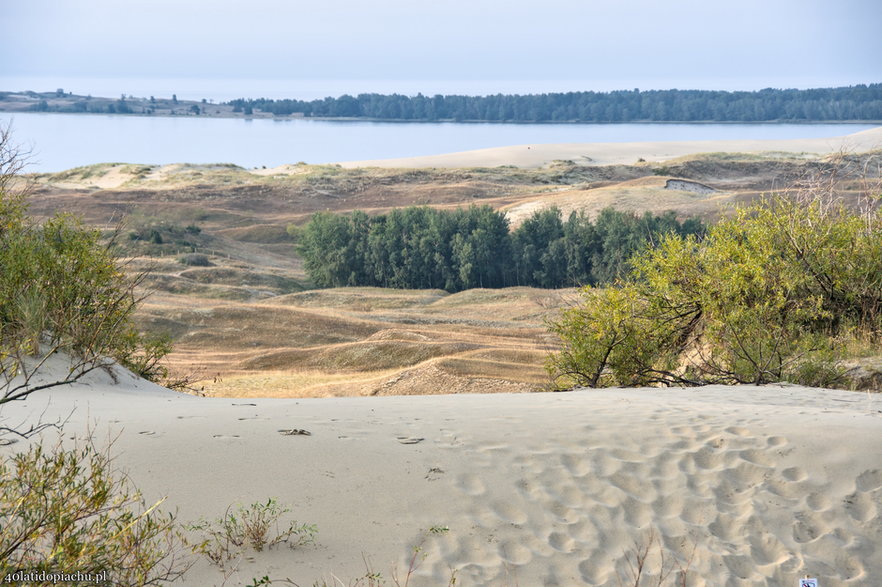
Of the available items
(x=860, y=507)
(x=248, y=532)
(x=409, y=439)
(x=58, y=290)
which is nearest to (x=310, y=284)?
(x=58, y=290)

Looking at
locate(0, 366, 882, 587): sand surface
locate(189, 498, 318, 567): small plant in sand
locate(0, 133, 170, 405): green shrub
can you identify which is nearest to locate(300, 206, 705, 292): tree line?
locate(0, 133, 170, 405): green shrub

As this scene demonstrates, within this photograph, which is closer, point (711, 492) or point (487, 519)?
point (487, 519)

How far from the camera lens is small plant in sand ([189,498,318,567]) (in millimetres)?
5391

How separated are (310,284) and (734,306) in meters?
40.3

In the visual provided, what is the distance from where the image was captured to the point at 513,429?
823cm

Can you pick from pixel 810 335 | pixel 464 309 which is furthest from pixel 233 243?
pixel 810 335

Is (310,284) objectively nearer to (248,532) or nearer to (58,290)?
(58,290)

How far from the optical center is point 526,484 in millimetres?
6879

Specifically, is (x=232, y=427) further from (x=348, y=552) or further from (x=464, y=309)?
(x=464, y=309)

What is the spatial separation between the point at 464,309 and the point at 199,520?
111 ft

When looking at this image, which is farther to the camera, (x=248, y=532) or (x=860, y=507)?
(x=860, y=507)

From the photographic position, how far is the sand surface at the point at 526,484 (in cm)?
575

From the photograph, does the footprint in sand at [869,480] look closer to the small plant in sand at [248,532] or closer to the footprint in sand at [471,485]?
the footprint in sand at [471,485]

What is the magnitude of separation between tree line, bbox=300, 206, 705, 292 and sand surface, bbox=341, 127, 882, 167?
5949cm
